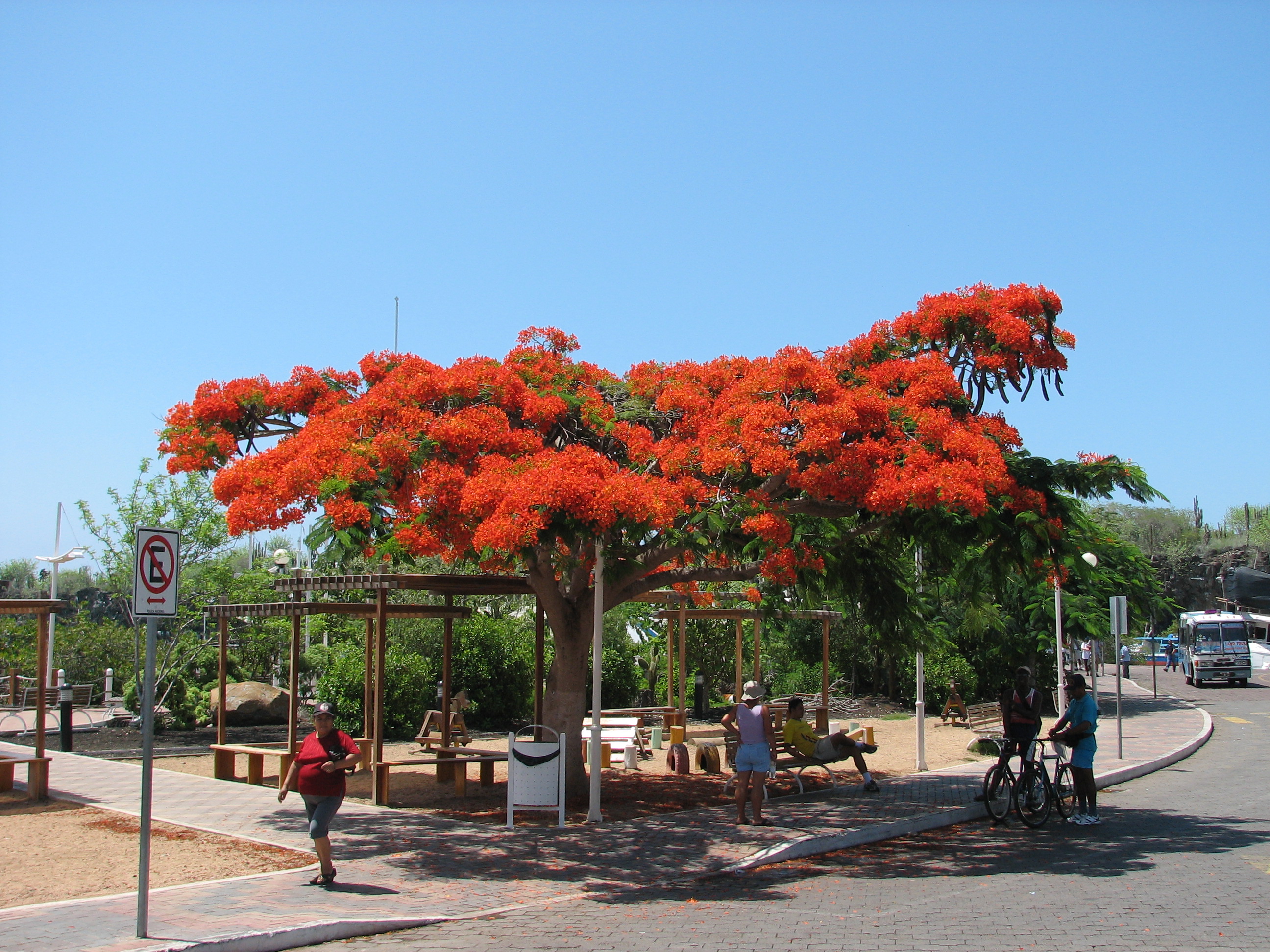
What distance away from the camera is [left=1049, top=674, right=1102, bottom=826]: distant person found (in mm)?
12070

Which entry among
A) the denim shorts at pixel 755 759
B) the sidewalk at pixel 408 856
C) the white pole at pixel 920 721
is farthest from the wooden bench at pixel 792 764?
the denim shorts at pixel 755 759

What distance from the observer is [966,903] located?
8.40 meters

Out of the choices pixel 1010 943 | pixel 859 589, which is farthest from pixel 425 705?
pixel 1010 943

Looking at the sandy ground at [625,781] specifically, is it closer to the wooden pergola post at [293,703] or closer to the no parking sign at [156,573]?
the wooden pergola post at [293,703]

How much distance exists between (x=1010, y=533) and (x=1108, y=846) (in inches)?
131

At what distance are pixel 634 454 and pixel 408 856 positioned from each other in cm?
484

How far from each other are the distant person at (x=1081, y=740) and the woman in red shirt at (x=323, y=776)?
7820 millimetres

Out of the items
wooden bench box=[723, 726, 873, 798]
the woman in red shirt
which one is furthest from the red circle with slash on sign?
wooden bench box=[723, 726, 873, 798]

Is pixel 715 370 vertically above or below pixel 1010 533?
above

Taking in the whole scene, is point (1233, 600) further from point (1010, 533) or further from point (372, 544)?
point (372, 544)

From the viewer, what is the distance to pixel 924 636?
16422mm

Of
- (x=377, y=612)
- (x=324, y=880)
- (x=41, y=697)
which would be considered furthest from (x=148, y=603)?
(x=41, y=697)

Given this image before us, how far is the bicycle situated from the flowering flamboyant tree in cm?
289

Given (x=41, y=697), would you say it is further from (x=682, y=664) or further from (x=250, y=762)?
(x=682, y=664)
